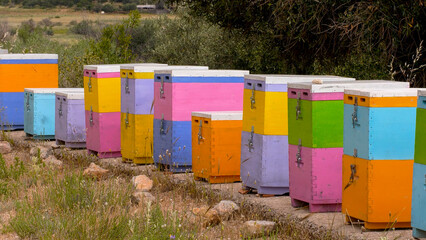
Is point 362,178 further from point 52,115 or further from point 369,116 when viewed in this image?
point 52,115

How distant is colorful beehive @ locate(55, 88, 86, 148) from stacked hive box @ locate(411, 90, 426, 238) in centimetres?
738

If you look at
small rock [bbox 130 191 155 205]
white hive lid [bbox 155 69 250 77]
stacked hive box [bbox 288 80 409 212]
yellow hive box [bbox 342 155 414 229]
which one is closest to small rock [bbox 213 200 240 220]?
stacked hive box [bbox 288 80 409 212]

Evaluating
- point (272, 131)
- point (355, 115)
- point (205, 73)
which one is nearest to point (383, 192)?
point (355, 115)

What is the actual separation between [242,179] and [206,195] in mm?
472

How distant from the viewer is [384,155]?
6.76 m

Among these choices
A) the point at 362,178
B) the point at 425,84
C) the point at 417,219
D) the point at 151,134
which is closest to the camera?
the point at 417,219

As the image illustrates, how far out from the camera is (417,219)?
6316 mm

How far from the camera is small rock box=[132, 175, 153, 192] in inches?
366

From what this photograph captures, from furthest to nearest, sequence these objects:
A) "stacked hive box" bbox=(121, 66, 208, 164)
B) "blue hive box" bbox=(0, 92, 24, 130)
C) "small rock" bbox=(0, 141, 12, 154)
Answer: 1. "blue hive box" bbox=(0, 92, 24, 130)
2. "small rock" bbox=(0, 141, 12, 154)
3. "stacked hive box" bbox=(121, 66, 208, 164)

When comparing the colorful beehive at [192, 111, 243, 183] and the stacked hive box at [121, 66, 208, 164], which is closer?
the colorful beehive at [192, 111, 243, 183]

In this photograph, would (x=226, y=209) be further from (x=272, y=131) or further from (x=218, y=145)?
(x=218, y=145)

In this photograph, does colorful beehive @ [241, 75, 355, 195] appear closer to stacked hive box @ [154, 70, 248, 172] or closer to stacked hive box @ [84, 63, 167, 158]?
stacked hive box @ [154, 70, 248, 172]

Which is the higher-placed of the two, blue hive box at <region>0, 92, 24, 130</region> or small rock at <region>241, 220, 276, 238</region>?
blue hive box at <region>0, 92, 24, 130</region>

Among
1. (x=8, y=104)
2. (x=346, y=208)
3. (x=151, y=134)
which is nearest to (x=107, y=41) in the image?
(x=8, y=104)
